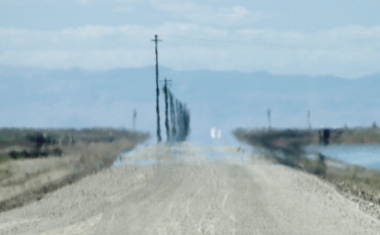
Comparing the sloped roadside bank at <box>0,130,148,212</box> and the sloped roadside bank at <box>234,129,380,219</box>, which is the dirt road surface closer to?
the sloped roadside bank at <box>234,129,380,219</box>

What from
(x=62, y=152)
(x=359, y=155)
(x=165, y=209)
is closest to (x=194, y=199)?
(x=165, y=209)

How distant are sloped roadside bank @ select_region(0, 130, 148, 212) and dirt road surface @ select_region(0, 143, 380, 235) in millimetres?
665

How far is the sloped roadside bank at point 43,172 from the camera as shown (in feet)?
60.1

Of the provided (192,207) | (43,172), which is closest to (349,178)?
(192,207)

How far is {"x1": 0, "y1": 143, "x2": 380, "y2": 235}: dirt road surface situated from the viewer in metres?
12.9

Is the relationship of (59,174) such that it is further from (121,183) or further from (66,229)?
(66,229)

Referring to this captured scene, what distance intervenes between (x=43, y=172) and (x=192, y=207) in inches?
458

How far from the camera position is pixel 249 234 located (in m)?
12.2

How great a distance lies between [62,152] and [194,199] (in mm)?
17303

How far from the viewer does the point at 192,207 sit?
15.3m

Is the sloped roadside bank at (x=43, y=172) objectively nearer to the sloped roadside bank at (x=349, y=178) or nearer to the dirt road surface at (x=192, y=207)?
the dirt road surface at (x=192, y=207)

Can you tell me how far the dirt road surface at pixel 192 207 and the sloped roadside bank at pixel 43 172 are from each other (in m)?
0.66

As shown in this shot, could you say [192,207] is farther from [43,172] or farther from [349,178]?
[43,172]

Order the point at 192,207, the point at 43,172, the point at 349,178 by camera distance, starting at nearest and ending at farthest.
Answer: the point at 192,207 < the point at 349,178 < the point at 43,172
